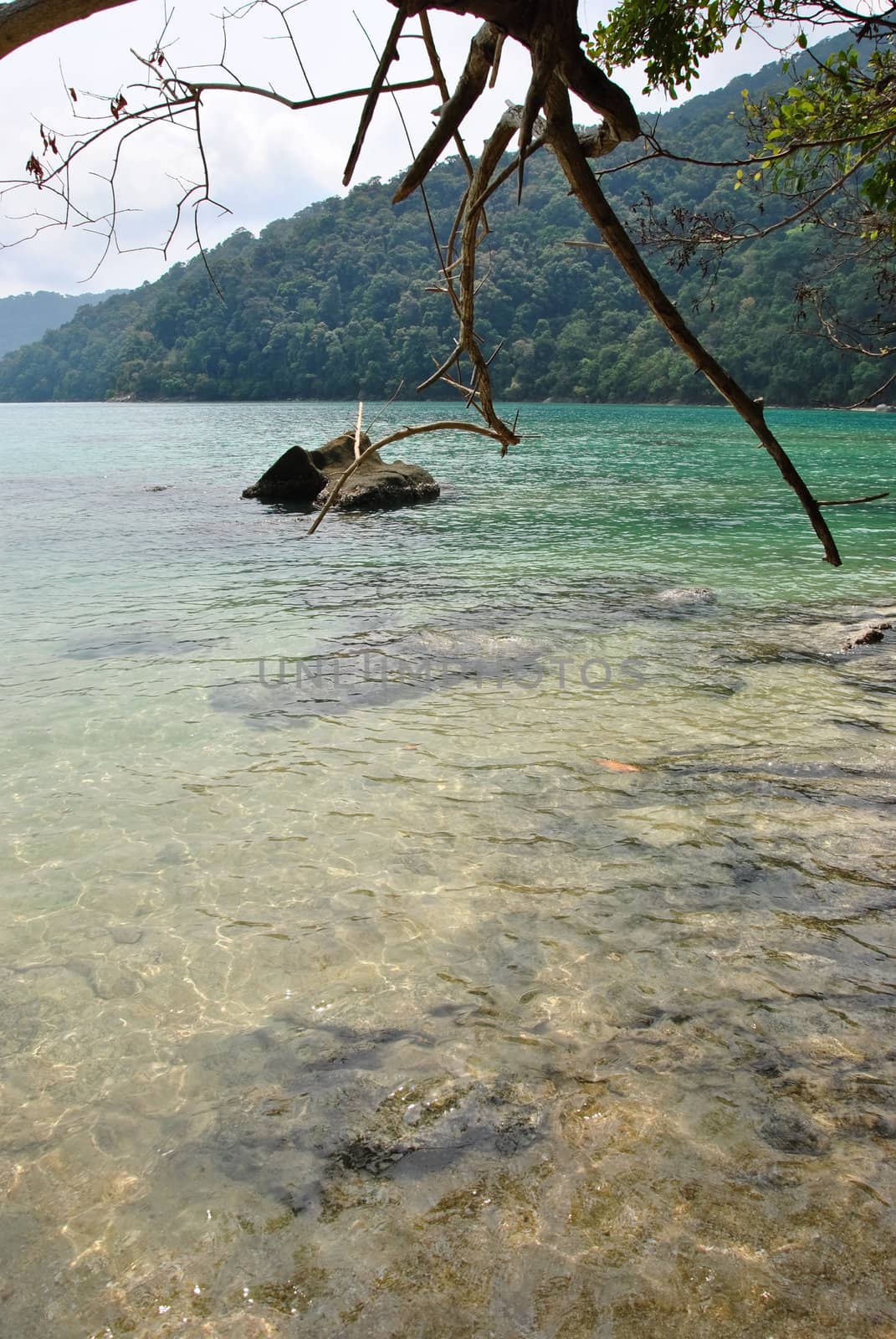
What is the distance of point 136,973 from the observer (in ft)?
12.7

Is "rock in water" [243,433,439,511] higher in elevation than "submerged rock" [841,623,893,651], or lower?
higher

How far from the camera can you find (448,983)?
376 cm

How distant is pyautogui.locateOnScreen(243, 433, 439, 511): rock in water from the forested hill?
40.9m

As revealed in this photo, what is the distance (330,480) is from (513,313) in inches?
2472

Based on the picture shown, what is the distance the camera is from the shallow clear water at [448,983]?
2473 mm

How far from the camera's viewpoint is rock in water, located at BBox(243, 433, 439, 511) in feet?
67.4

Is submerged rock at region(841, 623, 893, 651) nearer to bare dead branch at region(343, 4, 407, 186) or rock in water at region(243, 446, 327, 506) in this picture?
bare dead branch at region(343, 4, 407, 186)

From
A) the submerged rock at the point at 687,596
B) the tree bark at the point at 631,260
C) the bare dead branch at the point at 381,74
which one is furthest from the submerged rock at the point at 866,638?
the bare dead branch at the point at 381,74

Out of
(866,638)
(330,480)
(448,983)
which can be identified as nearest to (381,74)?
(448,983)

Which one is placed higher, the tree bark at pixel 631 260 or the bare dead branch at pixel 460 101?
the bare dead branch at pixel 460 101

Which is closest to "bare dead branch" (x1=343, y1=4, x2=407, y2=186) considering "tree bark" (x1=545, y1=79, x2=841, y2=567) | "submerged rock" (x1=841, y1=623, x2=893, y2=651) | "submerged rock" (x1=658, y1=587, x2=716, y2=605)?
"tree bark" (x1=545, y1=79, x2=841, y2=567)

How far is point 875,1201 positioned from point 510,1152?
1.11 metres

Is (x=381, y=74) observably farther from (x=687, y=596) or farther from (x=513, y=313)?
(x=513, y=313)

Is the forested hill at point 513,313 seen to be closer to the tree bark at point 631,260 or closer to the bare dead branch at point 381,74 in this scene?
the tree bark at point 631,260
